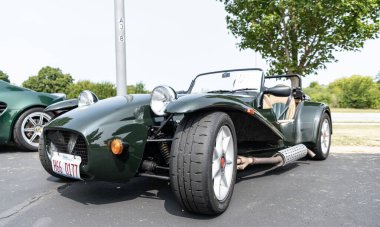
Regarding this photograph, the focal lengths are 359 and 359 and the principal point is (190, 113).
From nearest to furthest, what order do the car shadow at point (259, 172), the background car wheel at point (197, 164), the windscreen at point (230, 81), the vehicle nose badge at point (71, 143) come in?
the background car wheel at point (197, 164)
the vehicle nose badge at point (71, 143)
the car shadow at point (259, 172)
the windscreen at point (230, 81)

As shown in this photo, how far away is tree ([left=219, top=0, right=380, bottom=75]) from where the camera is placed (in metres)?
9.86

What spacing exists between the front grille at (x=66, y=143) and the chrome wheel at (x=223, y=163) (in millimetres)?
993

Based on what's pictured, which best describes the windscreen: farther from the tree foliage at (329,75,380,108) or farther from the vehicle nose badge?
the tree foliage at (329,75,380,108)

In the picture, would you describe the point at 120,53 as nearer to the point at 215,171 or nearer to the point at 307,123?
the point at 307,123

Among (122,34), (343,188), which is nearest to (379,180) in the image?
(343,188)

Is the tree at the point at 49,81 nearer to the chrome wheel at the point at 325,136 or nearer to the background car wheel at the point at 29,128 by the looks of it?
the background car wheel at the point at 29,128

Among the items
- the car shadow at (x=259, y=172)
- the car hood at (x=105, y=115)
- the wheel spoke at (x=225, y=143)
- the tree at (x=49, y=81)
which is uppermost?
the tree at (x=49, y=81)

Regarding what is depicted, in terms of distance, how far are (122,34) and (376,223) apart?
5.78 metres

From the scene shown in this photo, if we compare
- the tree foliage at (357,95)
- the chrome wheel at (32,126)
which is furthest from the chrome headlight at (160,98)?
the tree foliage at (357,95)

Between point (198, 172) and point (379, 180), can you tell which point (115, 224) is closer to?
point (198, 172)

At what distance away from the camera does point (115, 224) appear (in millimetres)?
2494

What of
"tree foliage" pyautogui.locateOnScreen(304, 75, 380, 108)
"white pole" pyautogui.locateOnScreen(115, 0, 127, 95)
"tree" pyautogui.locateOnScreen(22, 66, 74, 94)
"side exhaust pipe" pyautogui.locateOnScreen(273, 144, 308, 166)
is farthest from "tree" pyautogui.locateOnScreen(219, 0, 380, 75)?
"tree" pyautogui.locateOnScreen(22, 66, 74, 94)

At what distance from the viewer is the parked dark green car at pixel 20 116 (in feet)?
19.1

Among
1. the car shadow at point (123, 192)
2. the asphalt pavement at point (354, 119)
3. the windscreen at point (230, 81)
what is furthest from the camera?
the asphalt pavement at point (354, 119)
